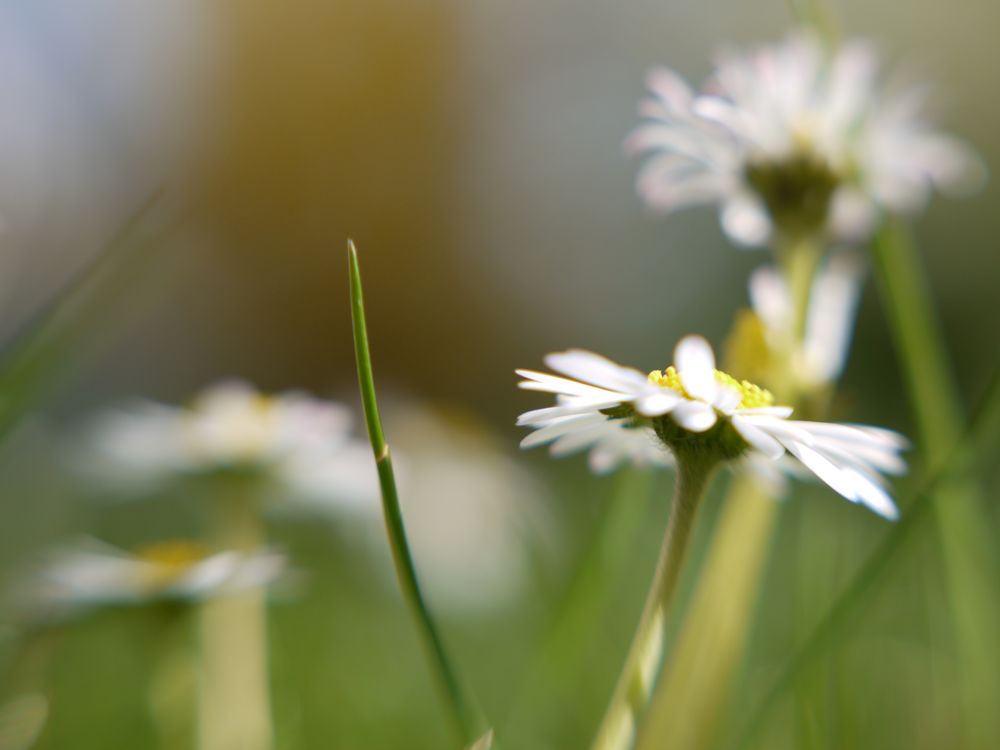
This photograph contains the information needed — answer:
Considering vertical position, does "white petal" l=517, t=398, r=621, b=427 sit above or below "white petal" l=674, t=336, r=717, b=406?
below

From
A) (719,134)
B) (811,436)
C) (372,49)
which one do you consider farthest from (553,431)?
(372,49)

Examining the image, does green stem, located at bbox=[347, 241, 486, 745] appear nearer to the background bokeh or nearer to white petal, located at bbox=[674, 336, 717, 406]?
white petal, located at bbox=[674, 336, 717, 406]

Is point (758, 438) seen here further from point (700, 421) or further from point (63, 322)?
point (63, 322)

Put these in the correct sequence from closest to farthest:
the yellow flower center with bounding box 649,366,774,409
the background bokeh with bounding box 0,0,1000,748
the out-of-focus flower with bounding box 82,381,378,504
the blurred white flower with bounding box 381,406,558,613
Result: the yellow flower center with bounding box 649,366,774,409, the out-of-focus flower with bounding box 82,381,378,504, the blurred white flower with bounding box 381,406,558,613, the background bokeh with bounding box 0,0,1000,748

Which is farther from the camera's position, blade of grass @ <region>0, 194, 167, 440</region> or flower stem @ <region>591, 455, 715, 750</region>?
blade of grass @ <region>0, 194, 167, 440</region>

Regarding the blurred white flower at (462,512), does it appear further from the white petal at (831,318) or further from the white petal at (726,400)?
the white petal at (726,400)

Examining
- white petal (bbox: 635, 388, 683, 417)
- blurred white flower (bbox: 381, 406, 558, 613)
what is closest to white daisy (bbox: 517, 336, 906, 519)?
white petal (bbox: 635, 388, 683, 417)

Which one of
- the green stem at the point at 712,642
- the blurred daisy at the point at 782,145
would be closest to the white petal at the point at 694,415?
the green stem at the point at 712,642

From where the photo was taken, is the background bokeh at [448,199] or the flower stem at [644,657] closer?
the flower stem at [644,657]
